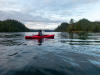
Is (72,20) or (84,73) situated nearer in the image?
(84,73)

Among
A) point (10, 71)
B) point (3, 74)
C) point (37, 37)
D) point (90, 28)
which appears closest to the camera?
point (3, 74)

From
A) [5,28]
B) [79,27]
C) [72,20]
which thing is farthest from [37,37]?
→ [5,28]

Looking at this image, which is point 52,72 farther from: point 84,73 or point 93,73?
point 93,73

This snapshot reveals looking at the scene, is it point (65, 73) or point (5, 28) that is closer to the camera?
point (65, 73)

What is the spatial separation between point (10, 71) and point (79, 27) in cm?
8768

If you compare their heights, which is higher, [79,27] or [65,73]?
[79,27]

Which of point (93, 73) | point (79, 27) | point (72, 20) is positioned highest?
point (72, 20)

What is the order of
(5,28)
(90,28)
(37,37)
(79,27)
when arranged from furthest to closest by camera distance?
(5,28), (90,28), (79,27), (37,37)

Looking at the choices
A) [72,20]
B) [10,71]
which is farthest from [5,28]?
[10,71]

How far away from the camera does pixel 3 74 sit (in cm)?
392

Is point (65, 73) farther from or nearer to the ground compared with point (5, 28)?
nearer to the ground

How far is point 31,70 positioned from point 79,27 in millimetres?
87202

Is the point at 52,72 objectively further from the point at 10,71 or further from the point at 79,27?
the point at 79,27

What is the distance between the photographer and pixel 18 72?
4.10 m
